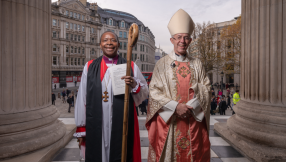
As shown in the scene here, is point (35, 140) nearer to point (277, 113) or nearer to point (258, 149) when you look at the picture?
point (258, 149)

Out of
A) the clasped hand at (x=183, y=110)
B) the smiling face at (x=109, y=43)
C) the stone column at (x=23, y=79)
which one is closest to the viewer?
the clasped hand at (x=183, y=110)

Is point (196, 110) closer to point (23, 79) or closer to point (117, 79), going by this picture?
point (117, 79)

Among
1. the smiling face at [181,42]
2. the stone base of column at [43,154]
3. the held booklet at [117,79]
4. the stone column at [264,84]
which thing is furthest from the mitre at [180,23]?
the stone base of column at [43,154]

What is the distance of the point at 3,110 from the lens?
3.33m

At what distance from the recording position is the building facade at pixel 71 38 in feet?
124

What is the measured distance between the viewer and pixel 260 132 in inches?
140

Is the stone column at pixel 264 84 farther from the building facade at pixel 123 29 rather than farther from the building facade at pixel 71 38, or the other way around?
the building facade at pixel 123 29

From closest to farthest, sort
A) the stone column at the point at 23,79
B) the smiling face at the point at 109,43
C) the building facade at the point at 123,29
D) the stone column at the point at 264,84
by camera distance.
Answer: the smiling face at the point at 109,43 → the stone column at the point at 23,79 → the stone column at the point at 264,84 → the building facade at the point at 123,29

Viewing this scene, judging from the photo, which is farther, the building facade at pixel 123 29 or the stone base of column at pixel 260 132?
the building facade at pixel 123 29

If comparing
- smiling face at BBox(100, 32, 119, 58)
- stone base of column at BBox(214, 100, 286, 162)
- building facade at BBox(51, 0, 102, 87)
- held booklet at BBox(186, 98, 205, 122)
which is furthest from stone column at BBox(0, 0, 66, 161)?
building facade at BBox(51, 0, 102, 87)

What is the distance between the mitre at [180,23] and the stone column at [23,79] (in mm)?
2756

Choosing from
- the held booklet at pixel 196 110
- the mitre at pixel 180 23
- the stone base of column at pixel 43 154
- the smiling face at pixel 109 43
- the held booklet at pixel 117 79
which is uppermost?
the mitre at pixel 180 23

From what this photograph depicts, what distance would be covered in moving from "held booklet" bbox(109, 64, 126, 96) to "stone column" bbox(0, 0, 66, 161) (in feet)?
Answer: 7.07

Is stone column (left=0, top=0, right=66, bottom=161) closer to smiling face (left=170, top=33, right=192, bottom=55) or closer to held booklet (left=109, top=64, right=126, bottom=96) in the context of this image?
held booklet (left=109, top=64, right=126, bottom=96)
